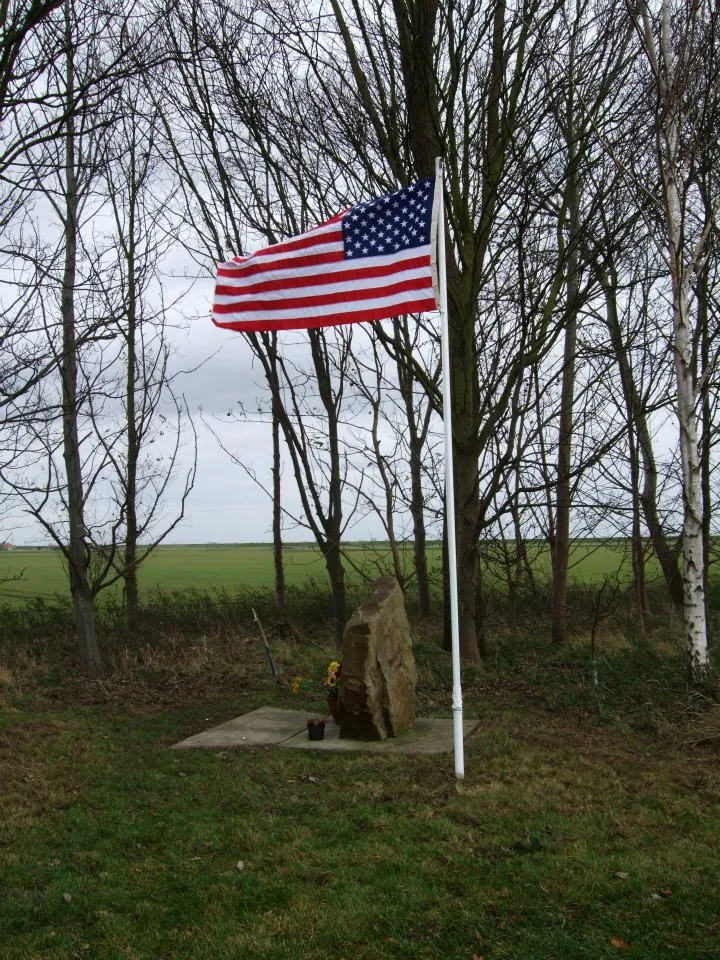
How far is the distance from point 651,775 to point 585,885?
6.62ft

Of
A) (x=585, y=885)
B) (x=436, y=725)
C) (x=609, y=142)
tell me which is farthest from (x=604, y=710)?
(x=609, y=142)

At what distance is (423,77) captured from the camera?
838 centimetres

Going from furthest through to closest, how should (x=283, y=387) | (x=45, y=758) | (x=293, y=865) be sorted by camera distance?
1. (x=283, y=387)
2. (x=45, y=758)
3. (x=293, y=865)

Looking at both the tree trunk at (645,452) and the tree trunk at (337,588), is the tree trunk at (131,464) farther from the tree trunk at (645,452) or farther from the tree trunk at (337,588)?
the tree trunk at (645,452)

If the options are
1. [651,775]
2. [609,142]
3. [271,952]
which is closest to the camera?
[271,952]

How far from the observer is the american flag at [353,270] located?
21.0 ft

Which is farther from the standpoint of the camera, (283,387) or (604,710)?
(283,387)

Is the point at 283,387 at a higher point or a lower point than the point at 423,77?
lower

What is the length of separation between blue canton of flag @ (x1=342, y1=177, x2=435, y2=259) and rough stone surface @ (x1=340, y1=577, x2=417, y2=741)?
331 centimetres

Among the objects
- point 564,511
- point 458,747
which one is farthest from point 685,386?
point 564,511

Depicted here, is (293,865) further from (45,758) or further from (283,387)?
(283,387)

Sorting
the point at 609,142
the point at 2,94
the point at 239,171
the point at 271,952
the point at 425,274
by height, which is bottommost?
the point at 271,952

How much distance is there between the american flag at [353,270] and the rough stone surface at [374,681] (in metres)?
2.83

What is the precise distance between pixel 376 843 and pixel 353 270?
13.5 feet
